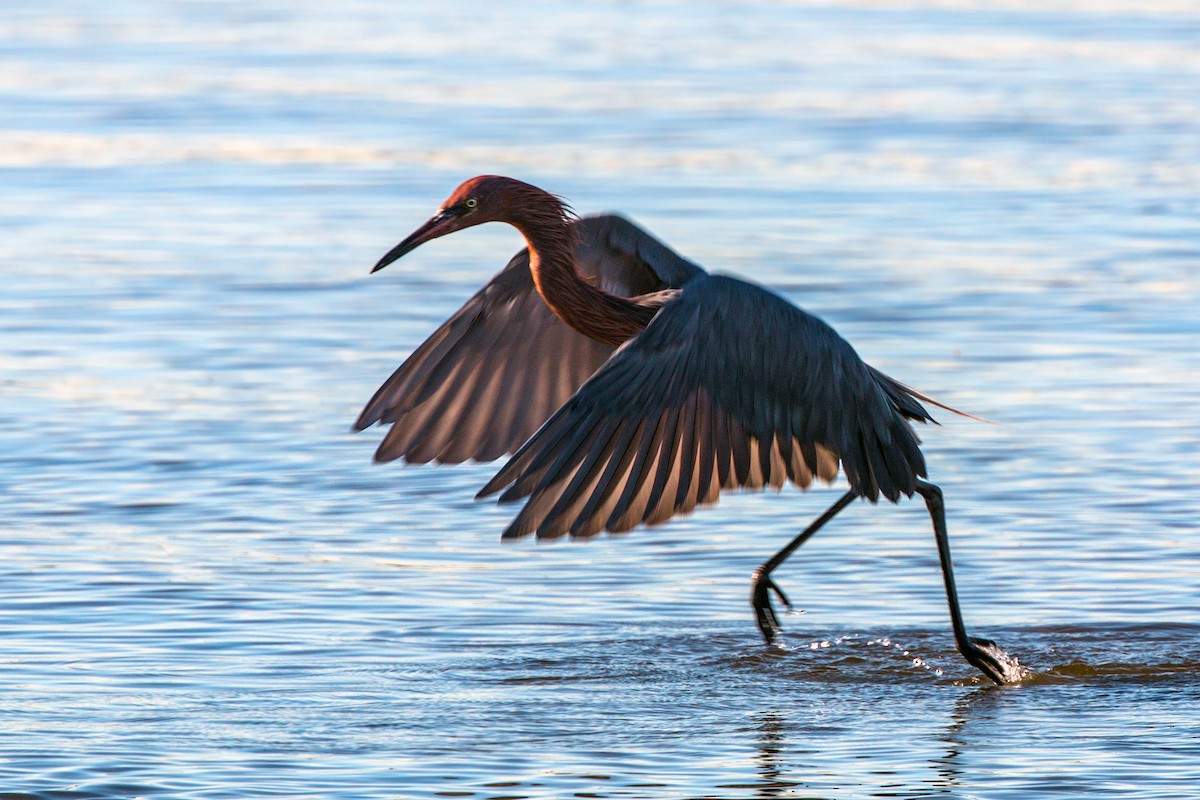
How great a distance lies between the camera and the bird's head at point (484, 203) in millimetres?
8211

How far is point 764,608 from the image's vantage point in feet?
27.2

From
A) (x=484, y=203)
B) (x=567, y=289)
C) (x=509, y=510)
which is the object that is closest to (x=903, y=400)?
(x=567, y=289)

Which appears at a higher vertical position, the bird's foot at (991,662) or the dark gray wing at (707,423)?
the dark gray wing at (707,423)

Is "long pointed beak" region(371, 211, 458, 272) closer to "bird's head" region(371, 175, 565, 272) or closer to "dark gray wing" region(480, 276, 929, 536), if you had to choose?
"bird's head" region(371, 175, 565, 272)

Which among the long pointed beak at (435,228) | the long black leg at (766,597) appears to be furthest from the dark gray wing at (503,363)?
the long black leg at (766,597)

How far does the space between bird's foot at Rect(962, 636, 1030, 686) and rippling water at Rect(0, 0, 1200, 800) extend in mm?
111

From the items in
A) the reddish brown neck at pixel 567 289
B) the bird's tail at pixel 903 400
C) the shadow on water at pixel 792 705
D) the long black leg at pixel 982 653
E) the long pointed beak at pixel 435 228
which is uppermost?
the long pointed beak at pixel 435 228

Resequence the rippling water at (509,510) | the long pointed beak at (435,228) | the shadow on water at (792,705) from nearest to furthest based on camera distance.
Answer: the shadow on water at (792,705), the rippling water at (509,510), the long pointed beak at (435,228)

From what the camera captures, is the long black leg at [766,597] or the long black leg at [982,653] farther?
the long black leg at [766,597]

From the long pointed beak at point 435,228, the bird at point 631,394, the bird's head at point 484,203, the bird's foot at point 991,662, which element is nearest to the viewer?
the bird at point 631,394

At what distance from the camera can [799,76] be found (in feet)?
79.8

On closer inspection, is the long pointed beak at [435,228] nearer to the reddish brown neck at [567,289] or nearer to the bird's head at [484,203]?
the bird's head at [484,203]

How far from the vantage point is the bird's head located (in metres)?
8.21

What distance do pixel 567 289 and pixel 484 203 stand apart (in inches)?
17.3
